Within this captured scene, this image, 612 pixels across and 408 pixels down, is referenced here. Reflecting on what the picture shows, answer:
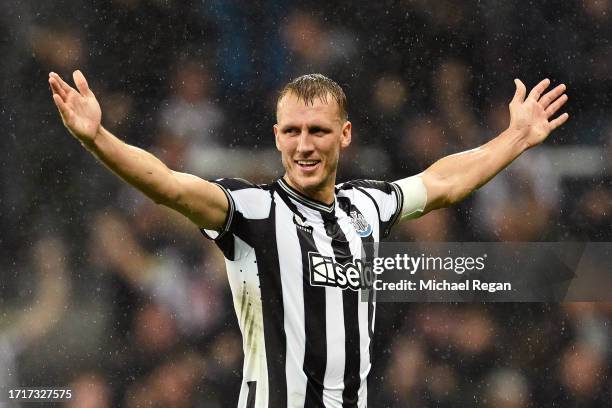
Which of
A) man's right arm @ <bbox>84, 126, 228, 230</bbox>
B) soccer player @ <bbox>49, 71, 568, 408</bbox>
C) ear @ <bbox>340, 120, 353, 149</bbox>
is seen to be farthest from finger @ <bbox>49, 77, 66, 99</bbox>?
ear @ <bbox>340, 120, 353, 149</bbox>

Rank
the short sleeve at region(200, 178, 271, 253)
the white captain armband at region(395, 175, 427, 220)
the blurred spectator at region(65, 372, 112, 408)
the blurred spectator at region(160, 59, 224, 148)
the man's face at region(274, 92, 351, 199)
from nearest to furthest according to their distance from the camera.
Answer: the short sleeve at region(200, 178, 271, 253)
the man's face at region(274, 92, 351, 199)
the white captain armband at region(395, 175, 427, 220)
the blurred spectator at region(65, 372, 112, 408)
the blurred spectator at region(160, 59, 224, 148)

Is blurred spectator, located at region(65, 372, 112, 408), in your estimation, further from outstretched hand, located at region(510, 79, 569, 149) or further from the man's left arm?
outstretched hand, located at region(510, 79, 569, 149)

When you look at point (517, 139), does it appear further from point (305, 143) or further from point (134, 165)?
point (134, 165)

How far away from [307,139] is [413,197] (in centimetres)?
60

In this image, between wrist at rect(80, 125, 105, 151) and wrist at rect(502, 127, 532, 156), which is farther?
wrist at rect(502, 127, 532, 156)

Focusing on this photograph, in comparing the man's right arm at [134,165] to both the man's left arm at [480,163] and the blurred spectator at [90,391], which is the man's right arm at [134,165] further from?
the blurred spectator at [90,391]

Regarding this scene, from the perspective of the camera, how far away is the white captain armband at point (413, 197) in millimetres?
2934

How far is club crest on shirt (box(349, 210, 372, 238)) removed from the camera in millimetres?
2678

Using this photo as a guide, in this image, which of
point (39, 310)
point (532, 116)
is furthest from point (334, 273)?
point (39, 310)

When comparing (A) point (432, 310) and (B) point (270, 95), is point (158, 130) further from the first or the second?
(A) point (432, 310)

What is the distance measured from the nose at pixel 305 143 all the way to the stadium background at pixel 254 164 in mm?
2383

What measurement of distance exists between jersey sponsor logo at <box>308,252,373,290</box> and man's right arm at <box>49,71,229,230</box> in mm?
303

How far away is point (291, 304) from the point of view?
2426 millimetres

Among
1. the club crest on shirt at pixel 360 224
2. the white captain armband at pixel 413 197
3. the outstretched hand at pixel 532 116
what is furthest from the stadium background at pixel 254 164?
the club crest on shirt at pixel 360 224
